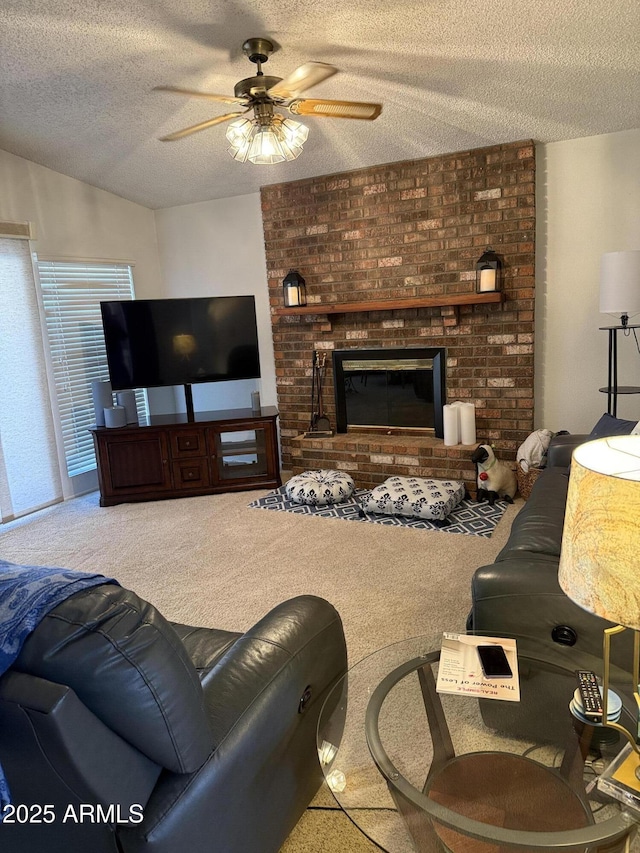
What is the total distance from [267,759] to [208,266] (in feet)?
15.8

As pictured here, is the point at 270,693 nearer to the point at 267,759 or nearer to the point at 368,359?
the point at 267,759

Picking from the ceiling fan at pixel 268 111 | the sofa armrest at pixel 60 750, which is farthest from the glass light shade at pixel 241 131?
the sofa armrest at pixel 60 750

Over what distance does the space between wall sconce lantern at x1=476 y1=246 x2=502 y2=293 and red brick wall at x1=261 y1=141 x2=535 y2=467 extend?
122 mm

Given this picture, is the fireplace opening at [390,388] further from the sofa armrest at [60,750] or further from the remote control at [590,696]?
the sofa armrest at [60,750]

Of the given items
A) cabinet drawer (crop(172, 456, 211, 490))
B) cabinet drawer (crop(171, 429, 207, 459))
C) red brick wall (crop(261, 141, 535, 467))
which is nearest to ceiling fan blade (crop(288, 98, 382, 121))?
red brick wall (crop(261, 141, 535, 467))

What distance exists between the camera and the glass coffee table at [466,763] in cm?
112

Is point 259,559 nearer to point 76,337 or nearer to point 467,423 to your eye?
point 467,423

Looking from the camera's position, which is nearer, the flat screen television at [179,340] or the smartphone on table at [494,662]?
the smartphone on table at [494,662]

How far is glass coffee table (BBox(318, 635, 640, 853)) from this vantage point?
1.12 meters

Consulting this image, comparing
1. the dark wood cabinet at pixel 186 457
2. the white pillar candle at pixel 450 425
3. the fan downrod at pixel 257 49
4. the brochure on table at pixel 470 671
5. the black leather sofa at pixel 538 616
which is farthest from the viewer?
the dark wood cabinet at pixel 186 457

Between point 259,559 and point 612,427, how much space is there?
2089 mm

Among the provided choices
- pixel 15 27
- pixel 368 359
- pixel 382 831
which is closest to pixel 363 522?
pixel 368 359

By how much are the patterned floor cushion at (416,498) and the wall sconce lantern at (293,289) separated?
5.80 ft

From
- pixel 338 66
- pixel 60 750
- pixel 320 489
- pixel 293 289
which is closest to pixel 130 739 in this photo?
pixel 60 750
